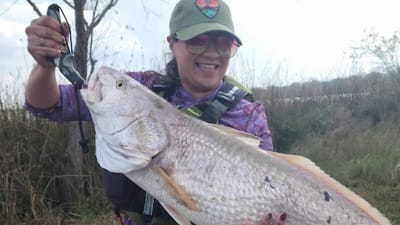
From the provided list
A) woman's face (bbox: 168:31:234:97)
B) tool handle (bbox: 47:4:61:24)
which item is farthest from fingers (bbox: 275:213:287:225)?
tool handle (bbox: 47:4:61:24)

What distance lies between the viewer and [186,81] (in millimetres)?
3176

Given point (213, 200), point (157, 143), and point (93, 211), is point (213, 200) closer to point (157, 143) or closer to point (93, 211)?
point (157, 143)

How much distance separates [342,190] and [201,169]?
29.1 inches

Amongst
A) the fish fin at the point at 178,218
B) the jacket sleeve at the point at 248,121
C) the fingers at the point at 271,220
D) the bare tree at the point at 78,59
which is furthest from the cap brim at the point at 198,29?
the bare tree at the point at 78,59

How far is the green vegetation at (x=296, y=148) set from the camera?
7055 millimetres

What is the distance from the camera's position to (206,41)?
304 centimetres

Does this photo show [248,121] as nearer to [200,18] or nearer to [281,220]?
[200,18]

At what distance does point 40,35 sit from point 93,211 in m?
5.56

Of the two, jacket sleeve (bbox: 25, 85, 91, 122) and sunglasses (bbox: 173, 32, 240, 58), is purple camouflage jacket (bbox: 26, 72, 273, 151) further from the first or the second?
sunglasses (bbox: 173, 32, 240, 58)

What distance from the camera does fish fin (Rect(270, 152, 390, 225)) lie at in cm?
251

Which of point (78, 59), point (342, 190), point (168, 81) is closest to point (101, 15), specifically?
point (78, 59)

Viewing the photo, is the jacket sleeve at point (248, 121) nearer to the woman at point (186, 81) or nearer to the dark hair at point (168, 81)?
the woman at point (186, 81)

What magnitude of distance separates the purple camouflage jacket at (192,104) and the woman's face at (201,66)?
103mm

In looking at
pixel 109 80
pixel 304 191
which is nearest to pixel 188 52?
pixel 109 80
